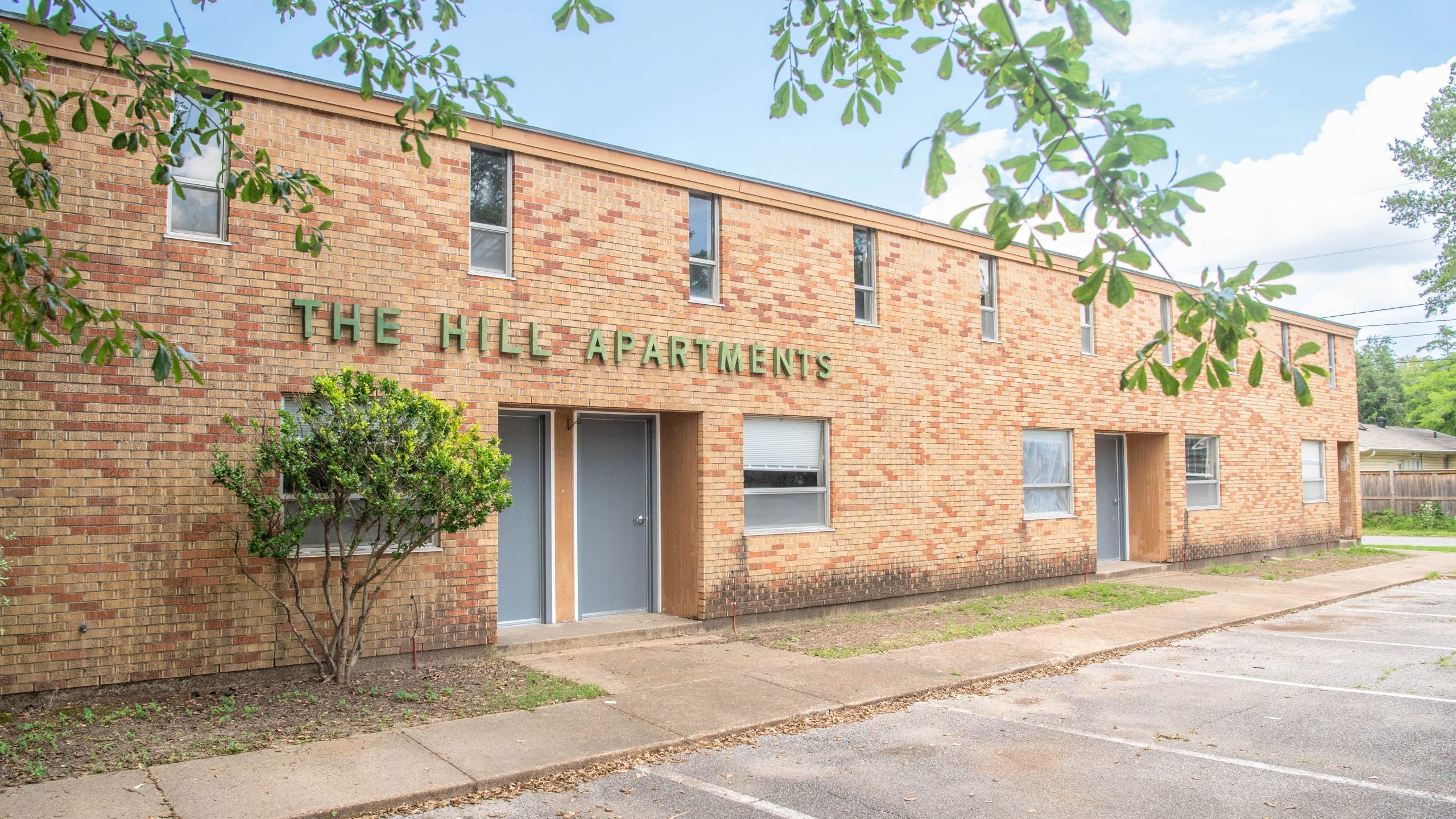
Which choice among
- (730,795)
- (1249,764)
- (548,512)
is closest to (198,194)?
(548,512)

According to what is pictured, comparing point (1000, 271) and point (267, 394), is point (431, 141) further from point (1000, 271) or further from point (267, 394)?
point (1000, 271)

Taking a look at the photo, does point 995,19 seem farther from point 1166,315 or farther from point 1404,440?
point 1404,440

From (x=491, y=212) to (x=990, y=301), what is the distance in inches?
325

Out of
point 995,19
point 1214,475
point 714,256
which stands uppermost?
point 714,256

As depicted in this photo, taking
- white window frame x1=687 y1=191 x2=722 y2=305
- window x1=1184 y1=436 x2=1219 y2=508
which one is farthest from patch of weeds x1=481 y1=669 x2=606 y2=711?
window x1=1184 y1=436 x2=1219 y2=508

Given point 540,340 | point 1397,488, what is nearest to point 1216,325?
point 540,340

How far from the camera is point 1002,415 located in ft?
48.4

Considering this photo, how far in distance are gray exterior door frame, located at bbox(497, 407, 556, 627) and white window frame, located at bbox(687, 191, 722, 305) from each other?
7.22 feet

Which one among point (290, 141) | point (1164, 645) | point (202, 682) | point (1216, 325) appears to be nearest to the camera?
point (1216, 325)

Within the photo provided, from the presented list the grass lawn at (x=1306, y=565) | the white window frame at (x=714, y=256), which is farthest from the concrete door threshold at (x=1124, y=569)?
the white window frame at (x=714, y=256)

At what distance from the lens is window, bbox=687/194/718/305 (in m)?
11.5

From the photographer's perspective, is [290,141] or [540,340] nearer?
[290,141]

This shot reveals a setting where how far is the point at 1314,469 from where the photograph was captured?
22688mm

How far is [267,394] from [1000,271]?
35.6 ft
